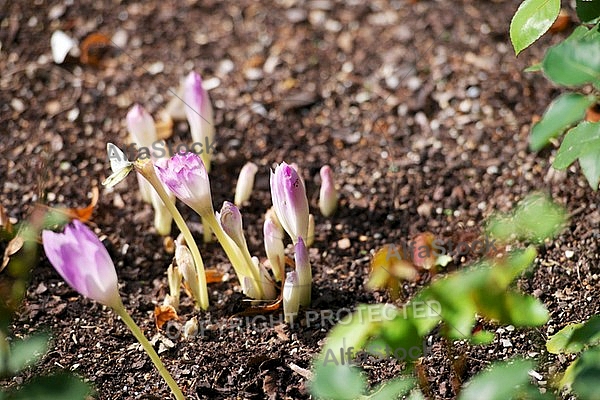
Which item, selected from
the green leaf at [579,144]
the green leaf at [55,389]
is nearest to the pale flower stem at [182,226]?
the green leaf at [55,389]

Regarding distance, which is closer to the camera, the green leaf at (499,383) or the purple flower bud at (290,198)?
the green leaf at (499,383)

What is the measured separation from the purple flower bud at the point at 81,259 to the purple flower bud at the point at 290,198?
0.39 meters

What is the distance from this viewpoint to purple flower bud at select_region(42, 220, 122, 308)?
1.38 meters

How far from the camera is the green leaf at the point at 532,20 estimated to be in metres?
1.61

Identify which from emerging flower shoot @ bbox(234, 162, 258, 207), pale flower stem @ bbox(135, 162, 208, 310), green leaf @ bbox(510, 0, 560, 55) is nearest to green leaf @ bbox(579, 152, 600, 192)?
green leaf @ bbox(510, 0, 560, 55)

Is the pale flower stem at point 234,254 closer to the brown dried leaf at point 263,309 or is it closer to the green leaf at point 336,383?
the brown dried leaf at point 263,309

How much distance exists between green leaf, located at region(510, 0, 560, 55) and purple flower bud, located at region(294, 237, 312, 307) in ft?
1.81

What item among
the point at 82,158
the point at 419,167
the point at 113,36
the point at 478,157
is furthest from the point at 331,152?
the point at 113,36

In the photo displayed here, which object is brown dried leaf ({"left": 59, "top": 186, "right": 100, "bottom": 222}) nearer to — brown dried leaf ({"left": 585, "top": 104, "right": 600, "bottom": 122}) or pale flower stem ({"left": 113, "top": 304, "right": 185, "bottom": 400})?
pale flower stem ({"left": 113, "top": 304, "right": 185, "bottom": 400})

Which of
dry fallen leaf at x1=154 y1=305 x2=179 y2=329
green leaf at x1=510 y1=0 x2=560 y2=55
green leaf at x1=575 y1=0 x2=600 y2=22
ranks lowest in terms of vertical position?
dry fallen leaf at x1=154 y1=305 x2=179 y2=329

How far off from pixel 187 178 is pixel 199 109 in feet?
1.40

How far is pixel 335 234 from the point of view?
2.14 meters

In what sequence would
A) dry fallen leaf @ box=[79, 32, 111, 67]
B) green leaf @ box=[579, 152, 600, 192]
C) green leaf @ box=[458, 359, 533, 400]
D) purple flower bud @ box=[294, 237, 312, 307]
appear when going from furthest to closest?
1. dry fallen leaf @ box=[79, 32, 111, 67]
2. purple flower bud @ box=[294, 237, 312, 307]
3. green leaf @ box=[579, 152, 600, 192]
4. green leaf @ box=[458, 359, 533, 400]

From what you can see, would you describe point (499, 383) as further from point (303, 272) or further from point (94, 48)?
point (94, 48)
